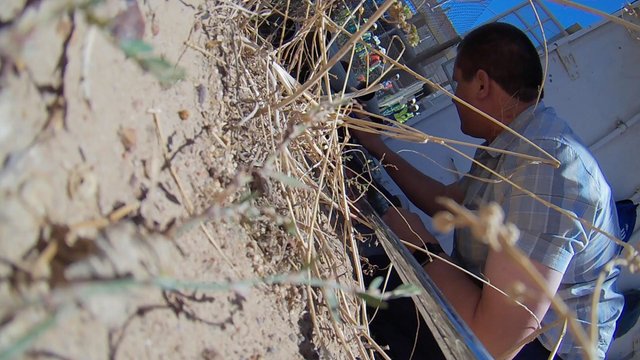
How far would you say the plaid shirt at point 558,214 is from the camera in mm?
1036

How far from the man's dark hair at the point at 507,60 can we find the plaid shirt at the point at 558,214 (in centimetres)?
11

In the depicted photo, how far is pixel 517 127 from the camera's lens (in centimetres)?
125

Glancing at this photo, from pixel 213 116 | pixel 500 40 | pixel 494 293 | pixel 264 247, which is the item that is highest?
pixel 213 116

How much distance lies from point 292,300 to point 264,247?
6 cm

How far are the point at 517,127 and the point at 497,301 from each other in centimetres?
41

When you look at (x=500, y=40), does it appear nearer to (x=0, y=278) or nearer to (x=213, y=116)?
(x=213, y=116)

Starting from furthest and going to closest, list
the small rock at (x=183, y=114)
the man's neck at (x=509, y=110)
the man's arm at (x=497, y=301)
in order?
1. the man's neck at (x=509, y=110)
2. the man's arm at (x=497, y=301)
3. the small rock at (x=183, y=114)

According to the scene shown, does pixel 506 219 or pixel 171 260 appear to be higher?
pixel 171 260

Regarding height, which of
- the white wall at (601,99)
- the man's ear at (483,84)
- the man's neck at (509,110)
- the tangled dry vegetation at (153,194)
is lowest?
the white wall at (601,99)

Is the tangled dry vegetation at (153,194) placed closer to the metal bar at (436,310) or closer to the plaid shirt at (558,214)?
the metal bar at (436,310)

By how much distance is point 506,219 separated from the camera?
109 cm

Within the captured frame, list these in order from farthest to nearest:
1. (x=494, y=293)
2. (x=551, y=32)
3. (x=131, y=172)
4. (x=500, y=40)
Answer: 1. (x=551, y=32)
2. (x=500, y=40)
3. (x=494, y=293)
4. (x=131, y=172)

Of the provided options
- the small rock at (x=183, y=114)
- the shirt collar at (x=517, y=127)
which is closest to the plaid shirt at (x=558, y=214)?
the shirt collar at (x=517, y=127)

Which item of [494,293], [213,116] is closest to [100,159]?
[213,116]
